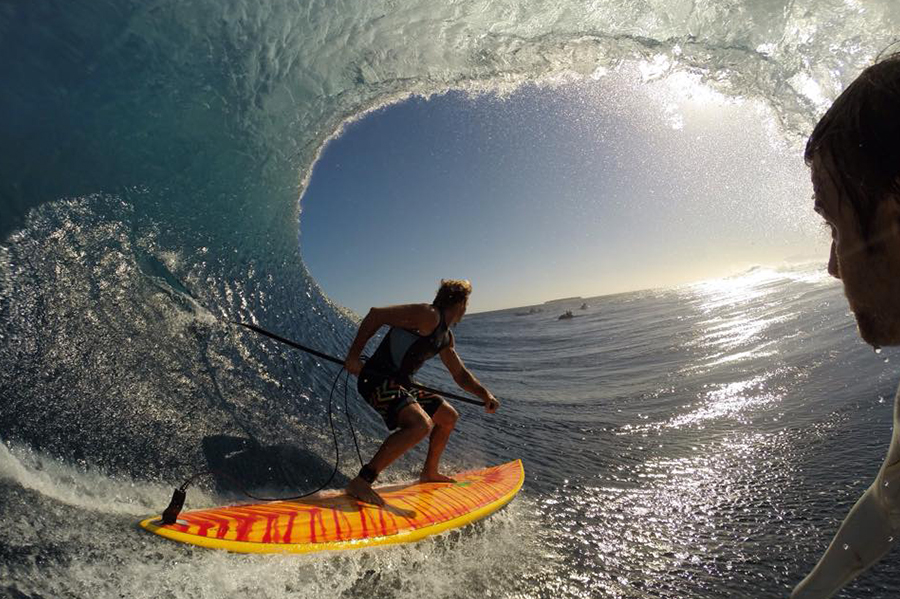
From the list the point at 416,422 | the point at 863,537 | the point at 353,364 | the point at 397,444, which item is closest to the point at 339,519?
the point at 397,444

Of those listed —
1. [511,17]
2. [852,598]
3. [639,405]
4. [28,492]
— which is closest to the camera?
[852,598]

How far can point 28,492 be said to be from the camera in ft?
10.8

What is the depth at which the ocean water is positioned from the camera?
3189mm

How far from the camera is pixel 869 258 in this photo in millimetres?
792

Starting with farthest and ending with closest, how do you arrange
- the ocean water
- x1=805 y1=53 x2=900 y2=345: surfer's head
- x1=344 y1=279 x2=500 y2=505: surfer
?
1. x1=344 y1=279 x2=500 y2=505: surfer
2. the ocean water
3. x1=805 y1=53 x2=900 y2=345: surfer's head

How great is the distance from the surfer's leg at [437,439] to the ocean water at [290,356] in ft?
1.63

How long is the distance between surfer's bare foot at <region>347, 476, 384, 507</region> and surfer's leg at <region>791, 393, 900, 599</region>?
11.7ft

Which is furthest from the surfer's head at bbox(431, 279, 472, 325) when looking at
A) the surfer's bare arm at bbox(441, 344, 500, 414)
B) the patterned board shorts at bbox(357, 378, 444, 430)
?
the patterned board shorts at bbox(357, 378, 444, 430)

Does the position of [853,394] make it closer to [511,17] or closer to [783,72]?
[783,72]

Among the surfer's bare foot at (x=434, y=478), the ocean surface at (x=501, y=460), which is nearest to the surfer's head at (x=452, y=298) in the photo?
the surfer's bare foot at (x=434, y=478)

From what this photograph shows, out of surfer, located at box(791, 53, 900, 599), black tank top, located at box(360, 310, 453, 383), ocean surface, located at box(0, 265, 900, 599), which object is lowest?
ocean surface, located at box(0, 265, 900, 599)

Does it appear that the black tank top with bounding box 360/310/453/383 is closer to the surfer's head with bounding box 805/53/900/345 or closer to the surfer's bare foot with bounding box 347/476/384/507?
the surfer's bare foot with bounding box 347/476/384/507

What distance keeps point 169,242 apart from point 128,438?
11.6 ft

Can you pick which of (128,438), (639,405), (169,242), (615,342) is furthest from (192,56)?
(615,342)
